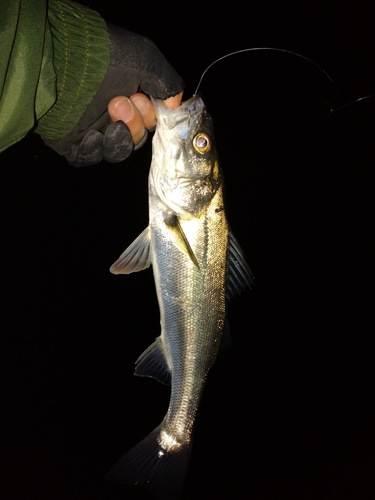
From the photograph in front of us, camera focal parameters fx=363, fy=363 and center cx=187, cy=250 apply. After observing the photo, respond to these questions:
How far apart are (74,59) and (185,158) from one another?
0.65m

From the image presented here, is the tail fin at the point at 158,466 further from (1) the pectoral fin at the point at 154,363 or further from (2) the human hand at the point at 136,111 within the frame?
(2) the human hand at the point at 136,111

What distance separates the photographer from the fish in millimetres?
1794

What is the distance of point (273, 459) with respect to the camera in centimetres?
799

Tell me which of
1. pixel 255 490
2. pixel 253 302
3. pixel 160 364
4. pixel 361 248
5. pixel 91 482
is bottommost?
pixel 255 490

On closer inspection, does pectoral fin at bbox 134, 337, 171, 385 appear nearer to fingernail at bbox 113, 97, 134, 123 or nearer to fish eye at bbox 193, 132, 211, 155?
fish eye at bbox 193, 132, 211, 155

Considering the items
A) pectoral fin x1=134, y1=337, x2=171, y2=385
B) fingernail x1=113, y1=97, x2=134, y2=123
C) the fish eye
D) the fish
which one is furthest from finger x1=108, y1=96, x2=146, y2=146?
pectoral fin x1=134, y1=337, x2=171, y2=385

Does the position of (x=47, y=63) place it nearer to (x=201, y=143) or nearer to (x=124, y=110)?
(x=124, y=110)

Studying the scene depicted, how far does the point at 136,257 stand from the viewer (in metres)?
1.85

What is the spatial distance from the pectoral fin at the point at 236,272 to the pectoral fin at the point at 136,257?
0.45 m

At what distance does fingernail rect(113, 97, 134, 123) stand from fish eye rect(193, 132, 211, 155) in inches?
14.4

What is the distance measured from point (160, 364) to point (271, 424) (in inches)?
293

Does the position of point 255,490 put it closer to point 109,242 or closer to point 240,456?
point 240,456

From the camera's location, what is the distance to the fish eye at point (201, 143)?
5.87ft

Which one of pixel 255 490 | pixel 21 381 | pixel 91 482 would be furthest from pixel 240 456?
pixel 21 381
